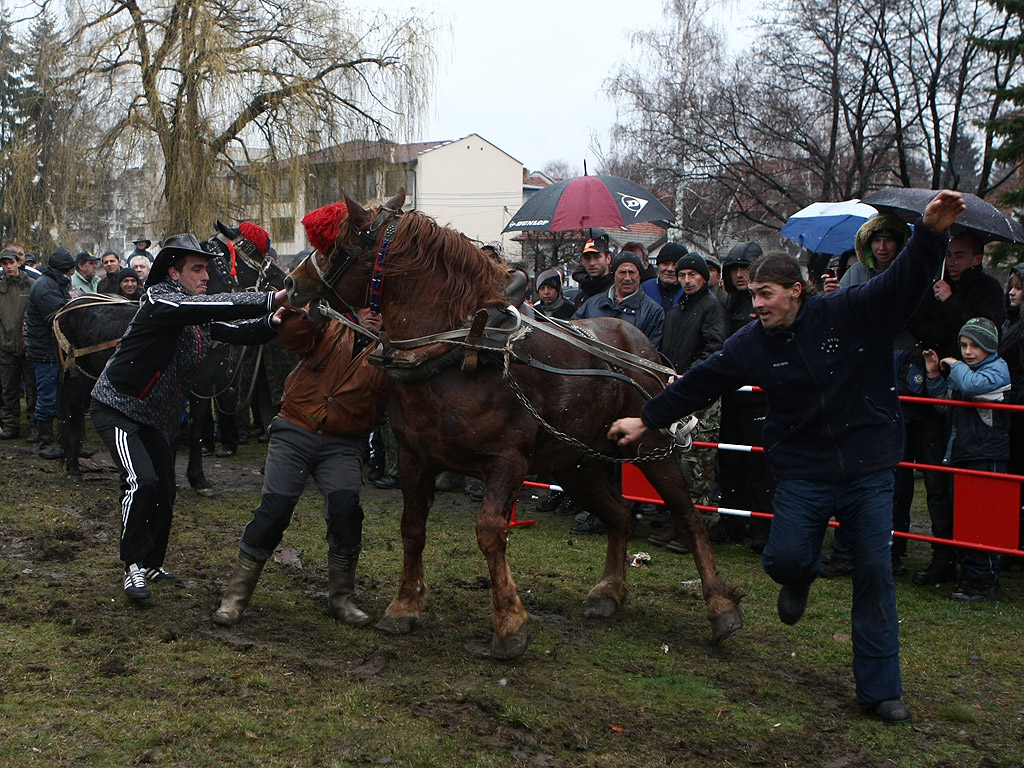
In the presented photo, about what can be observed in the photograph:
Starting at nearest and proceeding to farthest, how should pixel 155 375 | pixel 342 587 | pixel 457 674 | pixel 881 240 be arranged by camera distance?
pixel 457 674
pixel 342 587
pixel 155 375
pixel 881 240

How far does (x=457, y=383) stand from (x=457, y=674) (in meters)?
1.40

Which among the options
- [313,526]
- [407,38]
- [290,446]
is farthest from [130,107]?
[290,446]

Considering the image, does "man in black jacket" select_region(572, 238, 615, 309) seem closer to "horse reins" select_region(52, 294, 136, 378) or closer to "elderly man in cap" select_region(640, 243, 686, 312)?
"elderly man in cap" select_region(640, 243, 686, 312)

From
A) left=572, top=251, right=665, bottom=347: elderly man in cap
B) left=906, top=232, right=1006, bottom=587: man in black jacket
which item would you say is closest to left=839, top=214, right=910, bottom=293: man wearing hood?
left=906, top=232, right=1006, bottom=587: man in black jacket

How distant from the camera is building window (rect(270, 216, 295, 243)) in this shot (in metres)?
21.5

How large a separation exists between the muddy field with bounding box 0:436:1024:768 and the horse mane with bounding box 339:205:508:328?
1775 mm

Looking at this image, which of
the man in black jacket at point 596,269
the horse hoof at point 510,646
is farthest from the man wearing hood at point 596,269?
the horse hoof at point 510,646

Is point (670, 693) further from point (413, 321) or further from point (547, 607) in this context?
point (413, 321)

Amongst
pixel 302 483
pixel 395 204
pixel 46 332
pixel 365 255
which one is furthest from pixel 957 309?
pixel 46 332

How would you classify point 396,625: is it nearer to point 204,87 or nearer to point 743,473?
point 743,473

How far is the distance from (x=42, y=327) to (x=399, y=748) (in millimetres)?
9440

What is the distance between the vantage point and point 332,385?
5301mm

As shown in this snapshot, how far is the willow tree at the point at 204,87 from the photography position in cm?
2048

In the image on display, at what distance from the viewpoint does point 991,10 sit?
70.5ft
